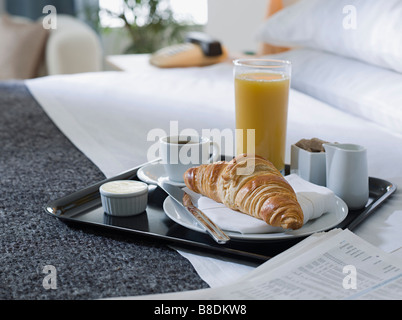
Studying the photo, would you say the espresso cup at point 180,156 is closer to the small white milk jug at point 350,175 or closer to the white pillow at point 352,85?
the small white milk jug at point 350,175

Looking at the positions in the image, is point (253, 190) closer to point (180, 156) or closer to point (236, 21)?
point (180, 156)

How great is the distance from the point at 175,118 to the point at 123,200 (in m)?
0.59

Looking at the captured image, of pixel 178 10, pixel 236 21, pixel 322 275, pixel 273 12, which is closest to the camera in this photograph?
pixel 322 275

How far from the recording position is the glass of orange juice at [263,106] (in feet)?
2.57

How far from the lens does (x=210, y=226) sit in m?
0.57

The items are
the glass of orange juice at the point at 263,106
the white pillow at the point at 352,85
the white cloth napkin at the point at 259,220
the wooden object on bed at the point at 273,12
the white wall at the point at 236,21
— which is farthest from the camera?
the white wall at the point at 236,21

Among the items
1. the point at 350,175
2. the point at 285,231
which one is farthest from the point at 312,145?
the point at 285,231

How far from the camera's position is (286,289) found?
1.52 ft

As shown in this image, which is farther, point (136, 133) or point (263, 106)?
point (136, 133)

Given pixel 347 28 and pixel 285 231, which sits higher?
pixel 347 28

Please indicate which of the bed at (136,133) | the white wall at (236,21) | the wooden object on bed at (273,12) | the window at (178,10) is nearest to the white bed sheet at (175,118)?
the bed at (136,133)

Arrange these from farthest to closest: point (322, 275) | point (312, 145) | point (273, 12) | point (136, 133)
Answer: point (273, 12)
point (136, 133)
point (312, 145)
point (322, 275)

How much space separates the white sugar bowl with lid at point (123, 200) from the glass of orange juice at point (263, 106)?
8.6 inches

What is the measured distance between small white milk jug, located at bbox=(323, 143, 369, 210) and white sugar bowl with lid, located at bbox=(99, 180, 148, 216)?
230 millimetres
